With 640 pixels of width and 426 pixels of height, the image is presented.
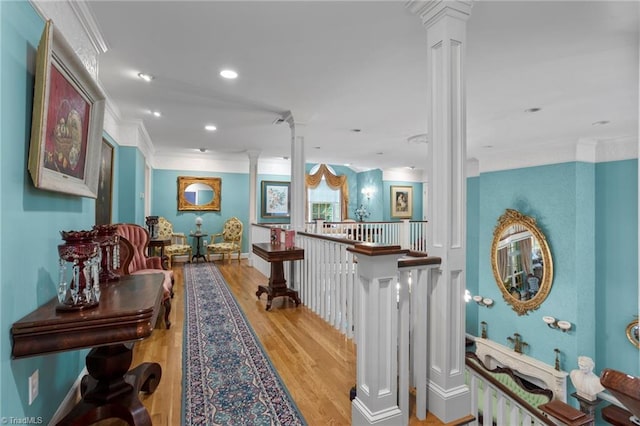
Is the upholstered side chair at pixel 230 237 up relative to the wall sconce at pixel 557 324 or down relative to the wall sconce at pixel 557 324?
up

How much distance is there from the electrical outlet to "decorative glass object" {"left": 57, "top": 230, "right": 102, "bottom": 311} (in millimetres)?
345

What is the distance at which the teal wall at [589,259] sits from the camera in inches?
200

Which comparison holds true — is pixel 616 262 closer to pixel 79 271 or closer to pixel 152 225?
pixel 79 271

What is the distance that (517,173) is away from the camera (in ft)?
20.9

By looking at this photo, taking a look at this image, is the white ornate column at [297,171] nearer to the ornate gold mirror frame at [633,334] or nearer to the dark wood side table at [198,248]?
the dark wood side table at [198,248]

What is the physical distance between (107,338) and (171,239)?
18.8 feet

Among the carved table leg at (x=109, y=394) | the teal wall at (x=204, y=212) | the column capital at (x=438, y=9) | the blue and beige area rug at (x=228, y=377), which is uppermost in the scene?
the column capital at (x=438, y=9)

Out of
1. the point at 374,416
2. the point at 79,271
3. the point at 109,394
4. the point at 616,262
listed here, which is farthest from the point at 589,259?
the point at 79,271

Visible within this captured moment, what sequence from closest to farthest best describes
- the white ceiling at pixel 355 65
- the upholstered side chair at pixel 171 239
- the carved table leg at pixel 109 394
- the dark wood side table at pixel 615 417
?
the dark wood side table at pixel 615 417 → the carved table leg at pixel 109 394 → the white ceiling at pixel 355 65 → the upholstered side chair at pixel 171 239

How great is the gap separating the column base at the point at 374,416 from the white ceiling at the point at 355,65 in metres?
2.45

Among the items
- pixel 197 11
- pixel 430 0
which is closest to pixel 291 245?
pixel 197 11

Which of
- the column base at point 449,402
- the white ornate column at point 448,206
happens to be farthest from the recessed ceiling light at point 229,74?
the column base at point 449,402

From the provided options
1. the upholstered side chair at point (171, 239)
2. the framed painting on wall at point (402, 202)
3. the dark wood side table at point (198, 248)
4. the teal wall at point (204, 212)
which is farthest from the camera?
the framed painting on wall at point (402, 202)

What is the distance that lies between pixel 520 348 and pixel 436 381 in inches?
217
